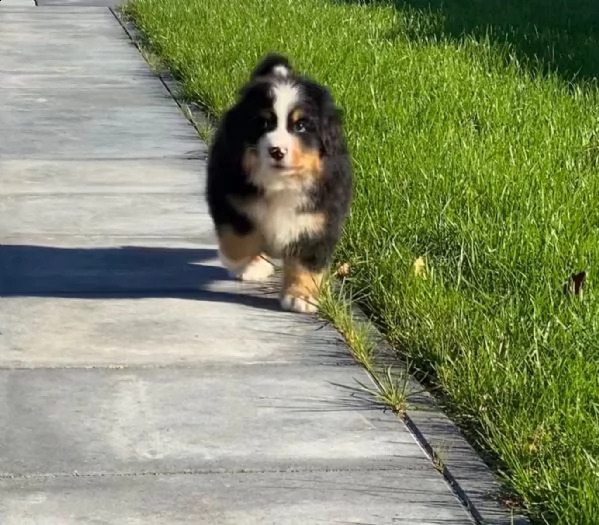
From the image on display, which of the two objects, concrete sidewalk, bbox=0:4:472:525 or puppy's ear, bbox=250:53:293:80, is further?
puppy's ear, bbox=250:53:293:80

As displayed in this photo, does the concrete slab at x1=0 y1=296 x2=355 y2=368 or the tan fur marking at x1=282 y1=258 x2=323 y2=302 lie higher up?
the tan fur marking at x1=282 y1=258 x2=323 y2=302

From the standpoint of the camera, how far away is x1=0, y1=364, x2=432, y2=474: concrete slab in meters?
4.50

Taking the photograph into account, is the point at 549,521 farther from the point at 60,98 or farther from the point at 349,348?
the point at 60,98

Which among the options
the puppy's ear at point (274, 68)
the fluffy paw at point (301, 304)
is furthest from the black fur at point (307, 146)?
the fluffy paw at point (301, 304)

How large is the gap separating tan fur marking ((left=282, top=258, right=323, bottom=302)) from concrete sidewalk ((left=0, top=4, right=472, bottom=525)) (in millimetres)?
108

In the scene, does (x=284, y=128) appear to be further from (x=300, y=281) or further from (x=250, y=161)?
(x=300, y=281)

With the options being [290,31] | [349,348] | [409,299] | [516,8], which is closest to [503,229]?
[409,299]

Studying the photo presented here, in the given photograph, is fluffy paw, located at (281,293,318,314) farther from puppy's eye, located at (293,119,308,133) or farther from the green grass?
puppy's eye, located at (293,119,308,133)

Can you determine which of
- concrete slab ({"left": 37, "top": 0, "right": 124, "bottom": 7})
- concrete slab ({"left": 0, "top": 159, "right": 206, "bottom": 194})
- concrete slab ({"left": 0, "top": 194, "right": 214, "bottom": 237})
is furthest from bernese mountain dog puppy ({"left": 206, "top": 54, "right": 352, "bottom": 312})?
concrete slab ({"left": 37, "top": 0, "right": 124, "bottom": 7})

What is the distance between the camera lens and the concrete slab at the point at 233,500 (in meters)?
4.09

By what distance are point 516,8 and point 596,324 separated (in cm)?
1097

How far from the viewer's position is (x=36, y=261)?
22.4 ft

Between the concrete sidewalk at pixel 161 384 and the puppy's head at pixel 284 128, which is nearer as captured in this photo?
the concrete sidewalk at pixel 161 384

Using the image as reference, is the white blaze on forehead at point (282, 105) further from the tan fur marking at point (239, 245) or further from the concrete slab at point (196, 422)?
the concrete slab at point (196, 422)
